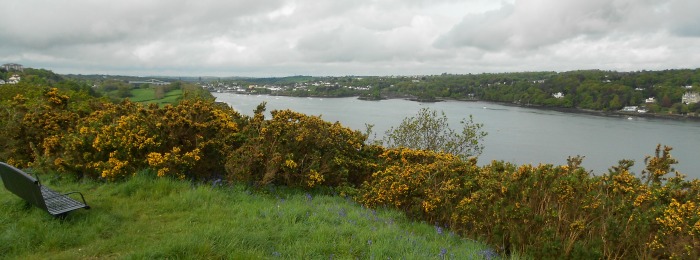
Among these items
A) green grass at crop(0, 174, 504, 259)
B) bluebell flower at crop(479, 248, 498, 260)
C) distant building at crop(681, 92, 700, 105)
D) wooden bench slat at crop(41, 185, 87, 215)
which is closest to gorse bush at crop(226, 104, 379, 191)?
green grass at crop(0, 174, 504, 259)

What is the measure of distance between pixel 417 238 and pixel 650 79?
4294 inches

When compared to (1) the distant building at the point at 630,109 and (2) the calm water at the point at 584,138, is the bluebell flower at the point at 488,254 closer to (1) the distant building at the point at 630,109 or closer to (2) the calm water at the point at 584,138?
(2) the calm water at the point at 584,138

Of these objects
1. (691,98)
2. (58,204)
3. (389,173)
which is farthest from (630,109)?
(58,204)

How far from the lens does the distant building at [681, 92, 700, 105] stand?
73812mm

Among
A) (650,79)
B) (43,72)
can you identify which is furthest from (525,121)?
(43,72)

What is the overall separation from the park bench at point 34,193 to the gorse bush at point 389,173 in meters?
1.55

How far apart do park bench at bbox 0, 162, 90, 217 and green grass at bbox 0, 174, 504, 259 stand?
126mm

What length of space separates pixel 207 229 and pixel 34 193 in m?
1.77

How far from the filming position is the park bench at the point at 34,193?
4289 mm

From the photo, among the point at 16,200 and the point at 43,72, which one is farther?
the point at 43,72

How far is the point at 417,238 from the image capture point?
469 cm

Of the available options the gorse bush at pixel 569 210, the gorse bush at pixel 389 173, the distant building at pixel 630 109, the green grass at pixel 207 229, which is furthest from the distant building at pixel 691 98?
the green grass at pixel 207 229

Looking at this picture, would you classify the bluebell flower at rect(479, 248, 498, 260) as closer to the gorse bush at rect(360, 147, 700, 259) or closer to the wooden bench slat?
the gorse bush at rect(360, 147, 700, 259)

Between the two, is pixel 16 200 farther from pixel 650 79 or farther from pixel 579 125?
A: pixel 650 79
